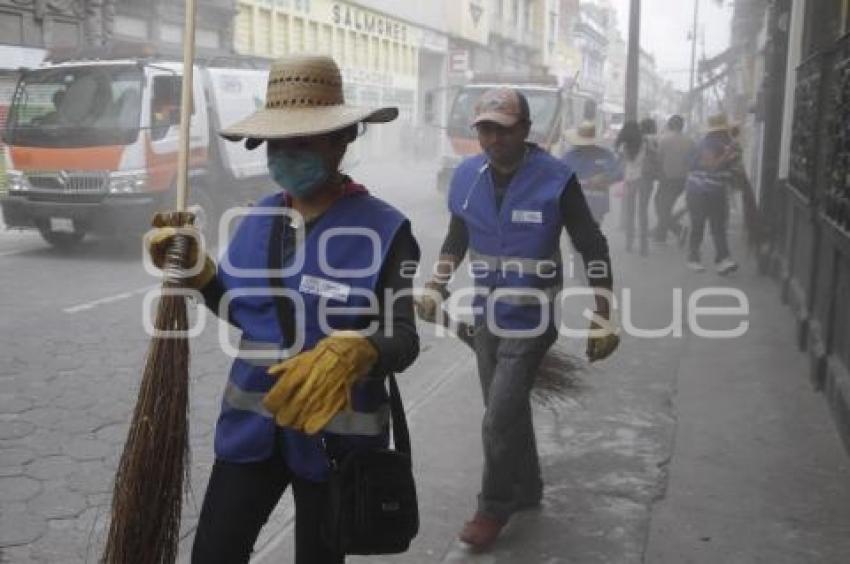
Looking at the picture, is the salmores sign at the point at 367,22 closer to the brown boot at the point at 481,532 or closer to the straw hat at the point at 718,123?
the straw hat at the point at 718,123

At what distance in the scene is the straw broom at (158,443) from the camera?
2318mm

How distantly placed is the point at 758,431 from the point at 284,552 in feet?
9.14

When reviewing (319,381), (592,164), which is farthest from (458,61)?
(319,381)

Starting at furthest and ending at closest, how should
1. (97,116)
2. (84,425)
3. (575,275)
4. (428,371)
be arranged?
(97,116) < (575,275) < (428,371) < (84,425)

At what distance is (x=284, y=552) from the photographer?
3.44 m

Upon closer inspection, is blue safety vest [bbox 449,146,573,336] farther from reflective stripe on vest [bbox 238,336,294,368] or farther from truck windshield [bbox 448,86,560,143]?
truck windshield [bbox 448,86,560,143]

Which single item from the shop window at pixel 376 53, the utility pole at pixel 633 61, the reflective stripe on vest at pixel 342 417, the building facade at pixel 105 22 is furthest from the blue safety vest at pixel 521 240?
the shop window at pixel 376 53

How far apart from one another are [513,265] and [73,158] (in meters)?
8.02

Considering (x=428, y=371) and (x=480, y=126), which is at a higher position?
(x=480, y=126)

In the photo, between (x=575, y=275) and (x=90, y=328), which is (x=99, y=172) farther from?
(x=575, y=275)

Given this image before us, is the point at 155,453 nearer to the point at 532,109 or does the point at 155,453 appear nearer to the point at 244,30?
the point at 532,109

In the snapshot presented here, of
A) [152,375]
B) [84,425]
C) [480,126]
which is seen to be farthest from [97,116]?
[152,375]

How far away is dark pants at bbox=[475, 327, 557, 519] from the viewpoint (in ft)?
11.2

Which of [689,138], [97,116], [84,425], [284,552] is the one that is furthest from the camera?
[689,138]
